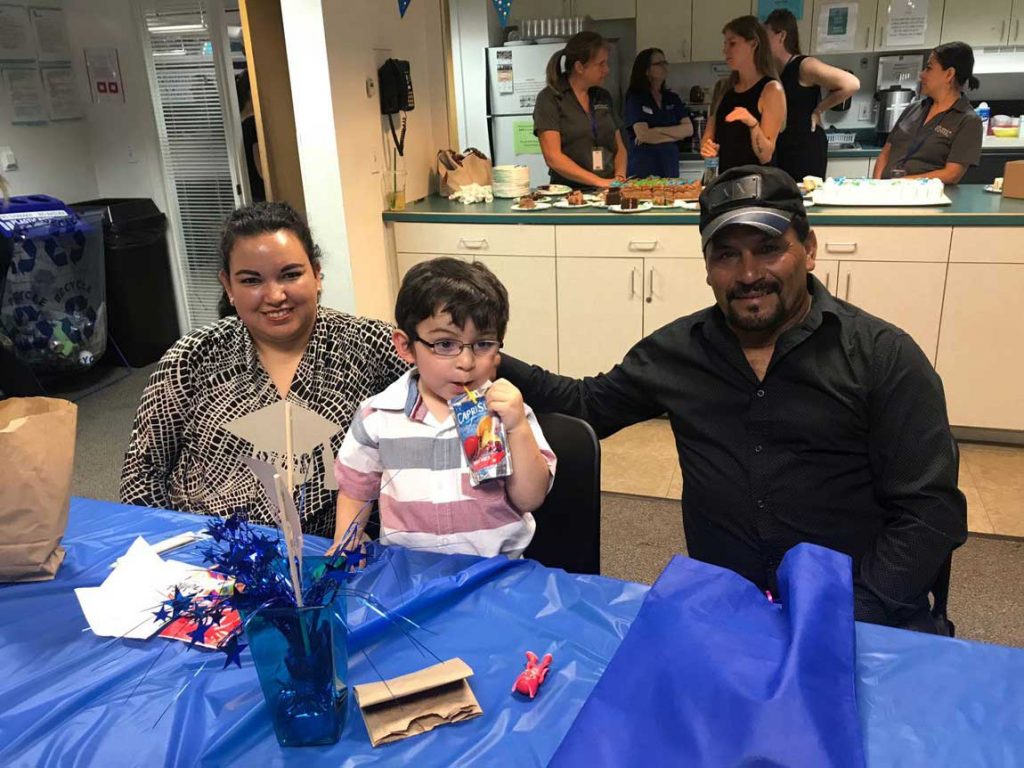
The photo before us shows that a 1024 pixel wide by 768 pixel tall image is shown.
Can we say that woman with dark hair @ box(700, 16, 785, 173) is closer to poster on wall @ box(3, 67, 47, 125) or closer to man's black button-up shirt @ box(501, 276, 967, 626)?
man's black button-up shirt @ box(501, 276, 967, 626)

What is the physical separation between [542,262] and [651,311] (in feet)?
1.71

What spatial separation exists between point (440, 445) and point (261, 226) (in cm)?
62

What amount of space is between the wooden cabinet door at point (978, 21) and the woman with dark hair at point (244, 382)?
5.41m

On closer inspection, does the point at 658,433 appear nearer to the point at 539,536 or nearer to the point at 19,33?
the point at 539,536

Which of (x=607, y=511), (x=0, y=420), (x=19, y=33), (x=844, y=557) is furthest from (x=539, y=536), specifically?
(x=19, y=33)

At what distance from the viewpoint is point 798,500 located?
1.46 m

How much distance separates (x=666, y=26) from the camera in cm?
590

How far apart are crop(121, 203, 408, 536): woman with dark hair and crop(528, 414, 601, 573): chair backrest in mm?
461

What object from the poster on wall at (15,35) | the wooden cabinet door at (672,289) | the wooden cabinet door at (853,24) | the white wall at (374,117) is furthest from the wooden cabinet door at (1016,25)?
the poster on wall at (15,35)

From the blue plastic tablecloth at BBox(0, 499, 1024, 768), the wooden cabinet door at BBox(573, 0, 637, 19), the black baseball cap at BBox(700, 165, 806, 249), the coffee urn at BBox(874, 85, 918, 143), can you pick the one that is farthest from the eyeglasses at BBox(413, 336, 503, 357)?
the wooden cabinet door at BBox(573, 0, 637, 19)

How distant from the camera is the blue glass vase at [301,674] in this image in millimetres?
910

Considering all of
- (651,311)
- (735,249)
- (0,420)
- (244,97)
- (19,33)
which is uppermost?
(19,33)

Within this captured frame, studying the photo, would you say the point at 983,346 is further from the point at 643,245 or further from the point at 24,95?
the point at 24,95

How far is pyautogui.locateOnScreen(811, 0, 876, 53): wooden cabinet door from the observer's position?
5.55 meters
